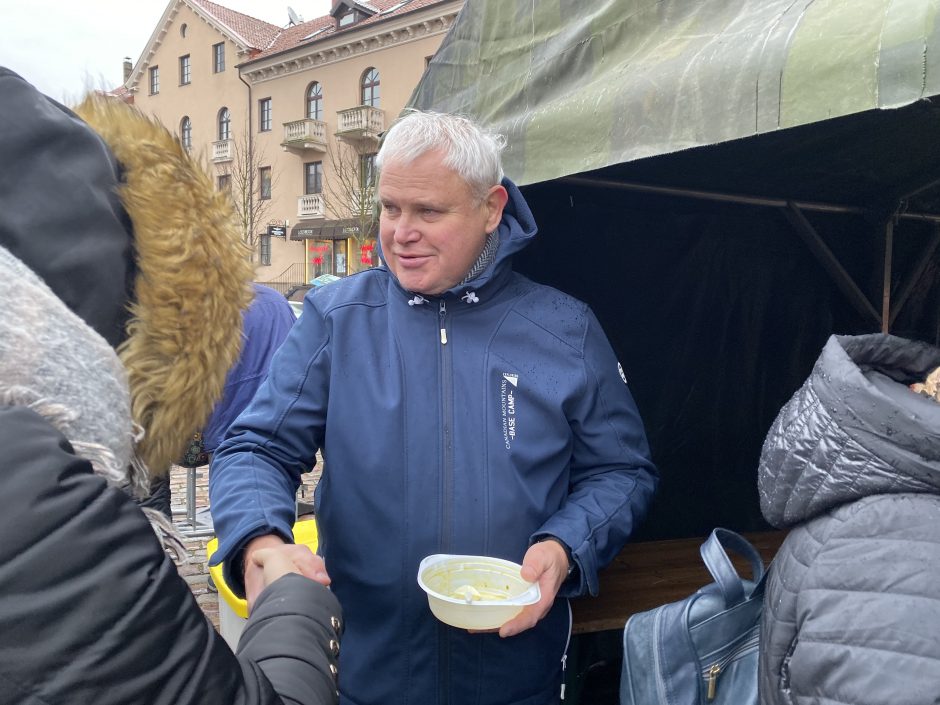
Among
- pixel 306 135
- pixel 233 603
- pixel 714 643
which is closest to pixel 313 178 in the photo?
pixel 306 135

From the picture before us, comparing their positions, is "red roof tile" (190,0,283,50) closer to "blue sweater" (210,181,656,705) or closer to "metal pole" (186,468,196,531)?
"metal pole" (186,468,196,531)

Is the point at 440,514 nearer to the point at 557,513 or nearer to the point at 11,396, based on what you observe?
the point at 557,513

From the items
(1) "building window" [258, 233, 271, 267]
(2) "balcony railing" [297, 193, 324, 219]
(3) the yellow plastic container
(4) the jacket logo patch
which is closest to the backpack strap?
(4) the jacket logo patch

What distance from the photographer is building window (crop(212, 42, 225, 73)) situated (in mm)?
35875

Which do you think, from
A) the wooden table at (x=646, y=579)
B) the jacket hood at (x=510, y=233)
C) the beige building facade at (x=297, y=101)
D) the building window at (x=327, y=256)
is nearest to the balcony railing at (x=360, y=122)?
the beige building facade at (x=297, y=101)

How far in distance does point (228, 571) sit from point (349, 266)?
28825 millimetres

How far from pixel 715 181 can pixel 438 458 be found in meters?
1.86

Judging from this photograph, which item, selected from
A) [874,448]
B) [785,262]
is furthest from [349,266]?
[874,448]

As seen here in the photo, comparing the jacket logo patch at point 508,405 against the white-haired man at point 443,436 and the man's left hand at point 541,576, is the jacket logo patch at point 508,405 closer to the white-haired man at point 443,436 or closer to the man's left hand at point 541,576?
the white-haired man at point 443,436

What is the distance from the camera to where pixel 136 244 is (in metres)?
0.97

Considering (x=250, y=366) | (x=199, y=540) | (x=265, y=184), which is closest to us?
(x=250, y=366)

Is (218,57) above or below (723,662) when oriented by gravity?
above

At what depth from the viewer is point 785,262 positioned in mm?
3357

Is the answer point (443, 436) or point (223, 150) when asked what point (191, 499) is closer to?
point (443, 436)
